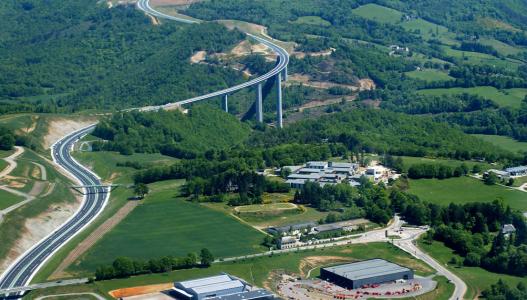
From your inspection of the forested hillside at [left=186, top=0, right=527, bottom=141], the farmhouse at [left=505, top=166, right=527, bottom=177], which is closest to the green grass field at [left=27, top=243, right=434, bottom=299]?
the farmhouse at [left=505, top=166, right=527, bottom=177]

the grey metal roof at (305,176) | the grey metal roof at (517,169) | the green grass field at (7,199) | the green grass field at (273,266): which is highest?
the grey metal roof at (517,169)

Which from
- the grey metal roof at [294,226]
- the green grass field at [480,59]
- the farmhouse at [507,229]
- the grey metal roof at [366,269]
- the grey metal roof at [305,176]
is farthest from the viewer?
the green grass field at [480,59]

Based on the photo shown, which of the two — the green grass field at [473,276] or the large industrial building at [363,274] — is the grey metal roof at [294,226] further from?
the green grass field at [473,276]

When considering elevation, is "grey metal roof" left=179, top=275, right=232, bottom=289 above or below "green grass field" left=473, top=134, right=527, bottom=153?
below

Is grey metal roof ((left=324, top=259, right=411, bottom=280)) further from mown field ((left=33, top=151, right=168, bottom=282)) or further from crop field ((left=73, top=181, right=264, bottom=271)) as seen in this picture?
mown field ((left=33, top=151, right=168, bottom=282))

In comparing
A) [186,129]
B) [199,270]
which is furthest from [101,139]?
[199,270]

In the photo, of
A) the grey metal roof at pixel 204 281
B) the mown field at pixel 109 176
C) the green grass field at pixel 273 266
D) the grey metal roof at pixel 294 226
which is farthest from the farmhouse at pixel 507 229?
the mown field at pixel 109 176
